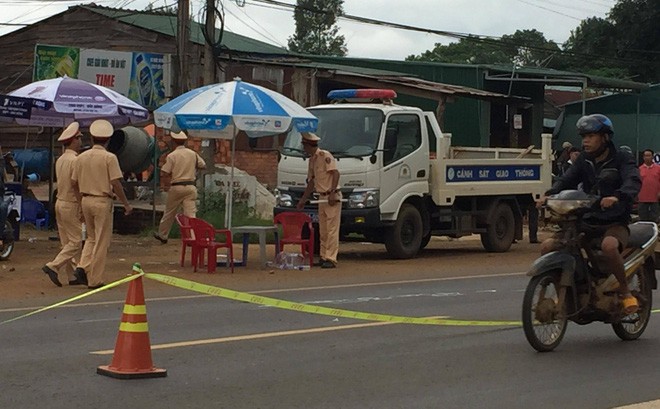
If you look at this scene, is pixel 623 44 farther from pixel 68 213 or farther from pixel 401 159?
pixel 68 213

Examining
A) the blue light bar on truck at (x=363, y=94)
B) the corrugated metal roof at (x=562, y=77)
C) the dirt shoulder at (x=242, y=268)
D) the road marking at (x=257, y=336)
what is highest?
the corrugated metal roof at (x=562, y=77)

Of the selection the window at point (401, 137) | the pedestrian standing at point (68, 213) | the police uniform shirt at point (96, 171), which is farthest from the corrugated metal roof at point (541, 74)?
the police uniform shirt at point (96, 171)

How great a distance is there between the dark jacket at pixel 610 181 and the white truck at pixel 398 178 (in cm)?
825

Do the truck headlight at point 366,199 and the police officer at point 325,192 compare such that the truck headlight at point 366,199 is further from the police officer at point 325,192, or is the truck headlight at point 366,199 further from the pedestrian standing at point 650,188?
the pedestrian standing at point 650,188

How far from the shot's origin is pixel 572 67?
216 feet

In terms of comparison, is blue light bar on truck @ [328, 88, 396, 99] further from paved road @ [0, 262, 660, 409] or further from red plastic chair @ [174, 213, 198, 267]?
paved road @ [0, 262, 660, 409]

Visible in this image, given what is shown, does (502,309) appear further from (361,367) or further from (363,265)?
(363,265)

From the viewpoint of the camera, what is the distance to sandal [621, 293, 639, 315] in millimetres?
9891

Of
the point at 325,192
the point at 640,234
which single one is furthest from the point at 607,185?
the point at 325,192

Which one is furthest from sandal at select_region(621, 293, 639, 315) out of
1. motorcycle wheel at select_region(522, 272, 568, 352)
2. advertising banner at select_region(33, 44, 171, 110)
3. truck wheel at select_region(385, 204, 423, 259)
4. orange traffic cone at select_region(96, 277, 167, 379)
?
advertising banner at select_region(33, 44, 171, 110)

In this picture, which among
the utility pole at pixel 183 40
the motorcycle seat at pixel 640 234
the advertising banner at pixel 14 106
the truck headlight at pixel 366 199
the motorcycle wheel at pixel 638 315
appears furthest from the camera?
the utility pole at pixel 183 40

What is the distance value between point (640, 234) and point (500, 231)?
11057 millimetres

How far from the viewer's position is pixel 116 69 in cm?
2630

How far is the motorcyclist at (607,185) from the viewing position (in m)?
9.60
